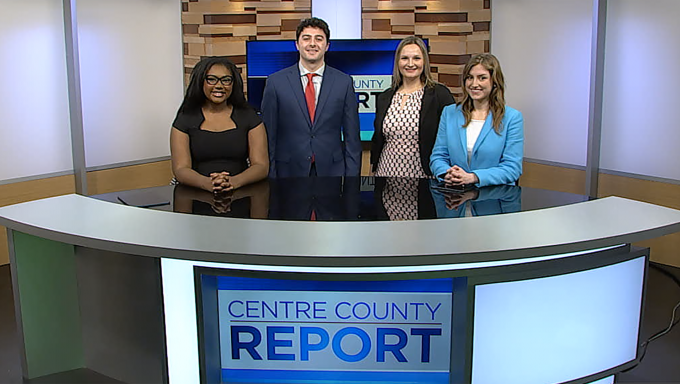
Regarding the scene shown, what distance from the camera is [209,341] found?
2.09m

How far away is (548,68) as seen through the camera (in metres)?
4.82

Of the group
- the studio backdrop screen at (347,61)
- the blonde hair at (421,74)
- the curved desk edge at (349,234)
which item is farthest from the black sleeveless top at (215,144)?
the studio backdrop screen at (347,61)

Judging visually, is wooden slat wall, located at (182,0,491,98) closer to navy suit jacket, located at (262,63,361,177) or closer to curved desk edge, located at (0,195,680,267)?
navy suit jacket, located at (262,63,361,177)

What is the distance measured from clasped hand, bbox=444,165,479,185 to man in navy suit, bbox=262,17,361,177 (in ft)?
2.47

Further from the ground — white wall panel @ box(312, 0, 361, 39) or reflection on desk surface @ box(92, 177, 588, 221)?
white wall panel @ box(312, 0, 361, 39)

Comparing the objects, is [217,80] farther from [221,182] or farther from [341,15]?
[341,15]

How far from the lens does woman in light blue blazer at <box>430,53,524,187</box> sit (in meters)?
Answer: 3.09

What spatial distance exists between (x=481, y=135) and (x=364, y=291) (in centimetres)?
136

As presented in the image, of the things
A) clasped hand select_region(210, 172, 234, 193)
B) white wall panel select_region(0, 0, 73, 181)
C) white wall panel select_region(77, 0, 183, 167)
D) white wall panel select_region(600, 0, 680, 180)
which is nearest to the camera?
clasped hand select_region(210, 172, 234, 193)

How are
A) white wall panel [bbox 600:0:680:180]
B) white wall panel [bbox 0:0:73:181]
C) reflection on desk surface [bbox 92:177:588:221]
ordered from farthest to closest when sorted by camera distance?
1. white wall panel [bbox 0:0:73:181]
2. white wall panel [bbox 600:0:680:180]
3. reflection on desk surface [bbox 92:177:588:221]

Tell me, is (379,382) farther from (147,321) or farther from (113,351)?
(113,351)

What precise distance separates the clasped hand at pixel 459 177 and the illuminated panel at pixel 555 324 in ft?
3.00

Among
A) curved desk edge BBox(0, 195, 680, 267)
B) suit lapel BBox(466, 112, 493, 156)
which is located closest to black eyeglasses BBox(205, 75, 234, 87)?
curved desk edge BBox(0, 195, 680, 267)

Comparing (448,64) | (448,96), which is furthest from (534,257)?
(448,64)
